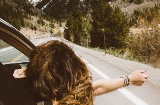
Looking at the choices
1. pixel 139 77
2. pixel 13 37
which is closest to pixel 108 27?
pixel 13 37

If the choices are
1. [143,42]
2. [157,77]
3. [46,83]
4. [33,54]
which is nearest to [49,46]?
[33,54]

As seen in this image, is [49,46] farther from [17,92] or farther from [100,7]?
[100,7]

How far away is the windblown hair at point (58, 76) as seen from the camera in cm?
154

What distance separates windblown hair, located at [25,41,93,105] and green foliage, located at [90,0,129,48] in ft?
162

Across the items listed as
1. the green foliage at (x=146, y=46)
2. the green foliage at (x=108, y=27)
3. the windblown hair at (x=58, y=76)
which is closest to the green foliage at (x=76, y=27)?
the green foliage at (x=108, y=27)

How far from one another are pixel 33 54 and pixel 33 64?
0.31 feet

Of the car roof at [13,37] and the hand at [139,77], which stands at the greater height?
the car roof at [13,37]

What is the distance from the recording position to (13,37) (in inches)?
96.1

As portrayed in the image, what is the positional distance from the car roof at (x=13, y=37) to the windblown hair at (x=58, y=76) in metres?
0.44

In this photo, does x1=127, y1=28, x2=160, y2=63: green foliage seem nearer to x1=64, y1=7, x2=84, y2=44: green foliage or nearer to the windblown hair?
the windblown hair

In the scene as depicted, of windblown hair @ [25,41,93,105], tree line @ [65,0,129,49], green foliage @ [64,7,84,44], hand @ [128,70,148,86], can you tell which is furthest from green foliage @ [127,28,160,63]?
green foliage @ [64,7,84,44]

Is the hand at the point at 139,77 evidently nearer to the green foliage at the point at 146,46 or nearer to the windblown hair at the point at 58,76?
the windblown hair at the point at 58,76

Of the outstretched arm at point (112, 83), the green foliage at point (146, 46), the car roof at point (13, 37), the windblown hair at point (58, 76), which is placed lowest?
the green foliage at point (146, 46)

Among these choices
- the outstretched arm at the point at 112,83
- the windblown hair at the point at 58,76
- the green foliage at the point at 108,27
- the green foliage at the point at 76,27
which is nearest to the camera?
the windblown hair at the point at 58,76
